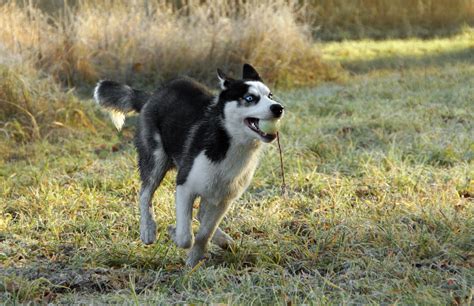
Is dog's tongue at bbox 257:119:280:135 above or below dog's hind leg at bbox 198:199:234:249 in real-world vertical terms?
above

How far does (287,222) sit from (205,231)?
2.68 feet

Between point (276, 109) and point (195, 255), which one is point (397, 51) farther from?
point (276, 109)

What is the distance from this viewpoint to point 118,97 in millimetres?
5191

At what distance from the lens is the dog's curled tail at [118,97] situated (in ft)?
17.0

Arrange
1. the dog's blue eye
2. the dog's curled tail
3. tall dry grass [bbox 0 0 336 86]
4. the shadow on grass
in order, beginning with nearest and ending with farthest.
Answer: the dog's blue eye
the dog's curled tail
tall dry grass [bbox 0 0 336 86]
the shadow on grass

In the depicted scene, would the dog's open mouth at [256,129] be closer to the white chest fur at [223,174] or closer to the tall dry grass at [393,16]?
the white chest fur at [223,174]

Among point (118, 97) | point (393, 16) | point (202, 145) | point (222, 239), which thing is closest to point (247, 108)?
point (202, 145)

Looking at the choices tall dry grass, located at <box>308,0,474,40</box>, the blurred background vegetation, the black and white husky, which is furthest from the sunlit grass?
the black and white husky

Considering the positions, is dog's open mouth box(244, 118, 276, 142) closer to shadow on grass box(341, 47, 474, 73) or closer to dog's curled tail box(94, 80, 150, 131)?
dog's curled tail box(94, 80, 150, 131)

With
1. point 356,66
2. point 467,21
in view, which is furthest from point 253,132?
point 467,21

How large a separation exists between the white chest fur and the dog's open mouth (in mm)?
173

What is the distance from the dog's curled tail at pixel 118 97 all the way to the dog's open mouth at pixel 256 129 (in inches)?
54.5

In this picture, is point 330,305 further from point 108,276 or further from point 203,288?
point 108,276

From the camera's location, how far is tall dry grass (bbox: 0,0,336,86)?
11.1 meters
